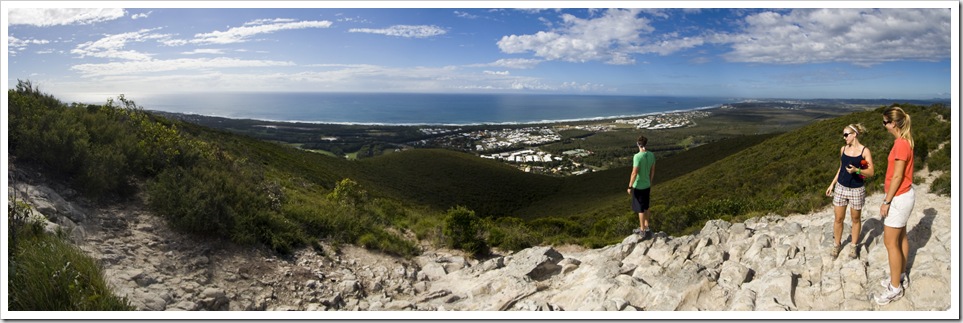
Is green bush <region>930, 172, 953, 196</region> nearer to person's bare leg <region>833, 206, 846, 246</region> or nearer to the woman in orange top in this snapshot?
person's bare leg <region>833, 206, 846, 246</region>

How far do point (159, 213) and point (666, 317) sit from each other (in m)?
7.10

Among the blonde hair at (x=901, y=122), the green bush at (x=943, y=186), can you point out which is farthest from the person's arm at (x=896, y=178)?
the green bush at (x=943, y=186)

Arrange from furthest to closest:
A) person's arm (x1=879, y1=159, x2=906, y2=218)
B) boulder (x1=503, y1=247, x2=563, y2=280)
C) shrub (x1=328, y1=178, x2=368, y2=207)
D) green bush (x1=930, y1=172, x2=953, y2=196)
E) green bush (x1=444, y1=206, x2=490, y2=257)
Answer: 1. shrub (x1=328, y1=178, x2=368, y2=207)
2. green bush (x1=444, y1=206, x2=490, y2=257)
3. green bush (x1=930, y1=172, x2=953, y2=196)
4. boulder (x1=503, y1=247, x2=563, y2=280)
5. person's arm (x1=879, y1=159, x2=906, y2=218)

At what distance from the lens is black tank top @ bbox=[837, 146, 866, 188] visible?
4.26m

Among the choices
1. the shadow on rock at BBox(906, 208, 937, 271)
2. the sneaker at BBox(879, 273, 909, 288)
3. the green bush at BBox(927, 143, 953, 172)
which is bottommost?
the sneaker at BBox(879, 273, 909, 288)

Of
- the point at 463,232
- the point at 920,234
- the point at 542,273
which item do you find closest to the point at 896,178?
the point at 920,234

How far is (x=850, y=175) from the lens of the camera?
4.41 meters

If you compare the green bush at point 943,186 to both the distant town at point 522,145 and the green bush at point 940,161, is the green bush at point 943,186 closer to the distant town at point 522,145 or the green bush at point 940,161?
the green bush at point 940,161

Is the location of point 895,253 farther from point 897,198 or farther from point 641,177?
point 641,177

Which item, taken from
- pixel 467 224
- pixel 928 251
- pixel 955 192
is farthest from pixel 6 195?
pixel 955 192

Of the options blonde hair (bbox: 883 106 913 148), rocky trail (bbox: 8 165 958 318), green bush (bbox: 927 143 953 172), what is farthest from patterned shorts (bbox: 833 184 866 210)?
green bush (bbox: 927 143 953 172)

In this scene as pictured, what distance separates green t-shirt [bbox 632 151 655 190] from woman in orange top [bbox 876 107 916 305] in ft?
7.88

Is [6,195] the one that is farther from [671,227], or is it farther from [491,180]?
[491,180]

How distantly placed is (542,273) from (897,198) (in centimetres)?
391
